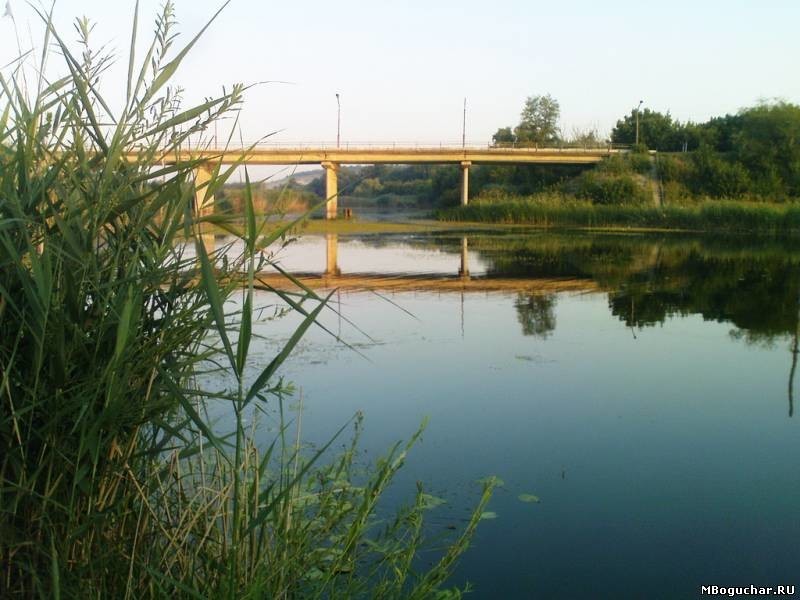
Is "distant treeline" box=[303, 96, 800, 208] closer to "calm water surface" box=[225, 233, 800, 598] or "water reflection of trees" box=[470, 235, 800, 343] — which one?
"water reflection of trees" box=[470, 235, 800, 343]

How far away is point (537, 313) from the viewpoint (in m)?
12.0

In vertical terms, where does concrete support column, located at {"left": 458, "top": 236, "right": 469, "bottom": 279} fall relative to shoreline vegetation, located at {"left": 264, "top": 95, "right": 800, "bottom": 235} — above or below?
below

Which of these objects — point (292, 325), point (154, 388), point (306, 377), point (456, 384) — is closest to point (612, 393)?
point (456, 384)

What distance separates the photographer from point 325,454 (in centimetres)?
542

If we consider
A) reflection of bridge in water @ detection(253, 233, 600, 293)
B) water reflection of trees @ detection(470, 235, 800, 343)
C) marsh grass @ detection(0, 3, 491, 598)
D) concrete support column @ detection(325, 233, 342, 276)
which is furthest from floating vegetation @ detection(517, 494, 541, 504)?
concrete support column @ detection(325, 233, 342, 276)

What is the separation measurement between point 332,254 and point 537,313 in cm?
1163

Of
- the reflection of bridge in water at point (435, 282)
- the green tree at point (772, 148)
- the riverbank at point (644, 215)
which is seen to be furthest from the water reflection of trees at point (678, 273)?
the green tree at point (772, 148)

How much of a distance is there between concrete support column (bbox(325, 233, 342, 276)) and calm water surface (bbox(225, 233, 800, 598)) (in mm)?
3461

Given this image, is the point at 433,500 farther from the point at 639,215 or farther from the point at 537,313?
the point at 639,215

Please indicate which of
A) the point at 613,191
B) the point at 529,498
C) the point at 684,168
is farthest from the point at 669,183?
the point at 529,498

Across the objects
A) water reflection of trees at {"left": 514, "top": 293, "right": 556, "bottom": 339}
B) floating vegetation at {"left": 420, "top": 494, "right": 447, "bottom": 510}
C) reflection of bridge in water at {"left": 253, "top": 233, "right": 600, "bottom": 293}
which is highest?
reflection of bridge in water at {"left": 253, "top": 233, "right": 600, "bottom": 293}

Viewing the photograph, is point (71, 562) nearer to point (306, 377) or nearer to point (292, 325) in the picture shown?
point (306, 377)

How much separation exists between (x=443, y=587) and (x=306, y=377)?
4.03 meters

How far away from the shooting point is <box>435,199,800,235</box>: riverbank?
1288 inches
